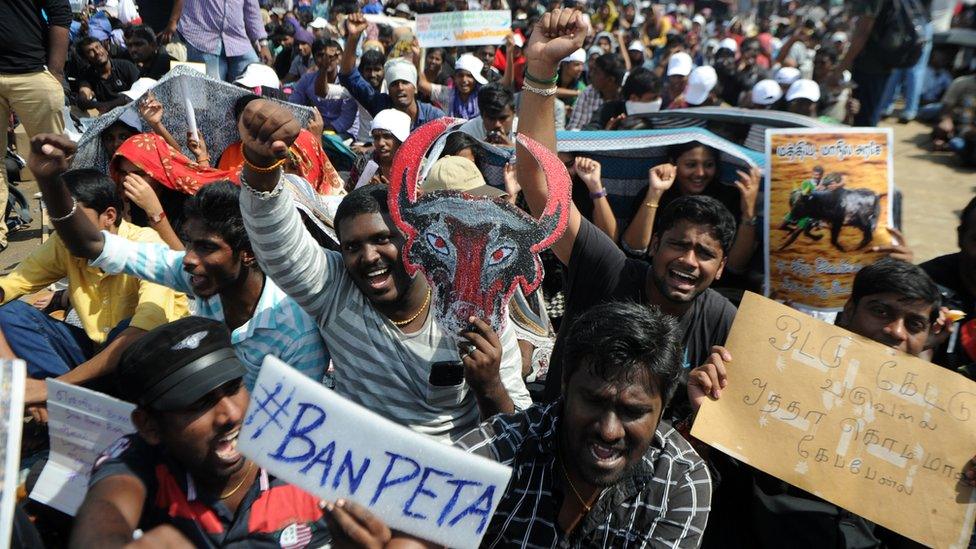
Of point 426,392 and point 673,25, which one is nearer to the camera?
point 426,392

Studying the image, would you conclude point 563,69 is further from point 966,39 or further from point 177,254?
point 966,39

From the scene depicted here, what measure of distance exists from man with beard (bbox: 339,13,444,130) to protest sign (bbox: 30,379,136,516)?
4476 millimetres

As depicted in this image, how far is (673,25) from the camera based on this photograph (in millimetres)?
19484

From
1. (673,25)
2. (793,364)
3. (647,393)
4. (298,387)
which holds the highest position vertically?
(298,387)

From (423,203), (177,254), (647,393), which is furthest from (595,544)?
(177,254)

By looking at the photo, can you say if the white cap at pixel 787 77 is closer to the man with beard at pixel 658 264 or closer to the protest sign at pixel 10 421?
the man with beard at pixel 658 264

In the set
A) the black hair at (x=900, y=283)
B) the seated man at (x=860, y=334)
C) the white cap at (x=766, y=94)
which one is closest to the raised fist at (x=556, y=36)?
the seated man at (x=860, y=334)

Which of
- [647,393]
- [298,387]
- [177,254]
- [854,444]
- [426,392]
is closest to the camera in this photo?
[298,387]

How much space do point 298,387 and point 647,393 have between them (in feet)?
2.83

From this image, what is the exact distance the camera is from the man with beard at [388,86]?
6.55 m

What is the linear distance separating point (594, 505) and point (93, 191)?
8.96ft

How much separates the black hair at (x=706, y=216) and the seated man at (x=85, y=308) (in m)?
2.06

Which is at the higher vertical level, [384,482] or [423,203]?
[423,203]

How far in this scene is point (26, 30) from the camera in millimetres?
5012
